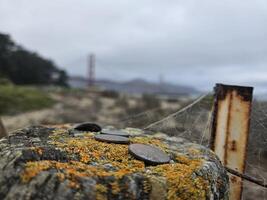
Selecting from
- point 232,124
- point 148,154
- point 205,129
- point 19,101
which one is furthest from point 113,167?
point 19,101

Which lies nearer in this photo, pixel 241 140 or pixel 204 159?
pixel 204 159

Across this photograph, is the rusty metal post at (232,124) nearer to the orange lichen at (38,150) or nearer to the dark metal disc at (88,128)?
the dark metal disc at (88,128)

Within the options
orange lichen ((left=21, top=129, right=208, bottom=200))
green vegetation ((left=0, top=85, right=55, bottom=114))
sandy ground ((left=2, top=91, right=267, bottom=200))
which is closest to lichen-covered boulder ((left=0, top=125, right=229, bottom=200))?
orange lichen ((left=21, top=129, right=208, bottom=200))

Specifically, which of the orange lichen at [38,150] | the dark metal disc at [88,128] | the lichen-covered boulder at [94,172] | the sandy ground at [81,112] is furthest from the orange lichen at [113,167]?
the sandy ground at [81,112]

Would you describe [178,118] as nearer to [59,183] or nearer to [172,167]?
[172,167]

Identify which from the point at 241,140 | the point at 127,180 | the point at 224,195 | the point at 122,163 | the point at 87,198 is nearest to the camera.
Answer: the point at 87,198

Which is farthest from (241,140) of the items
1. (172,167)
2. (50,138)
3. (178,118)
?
(50,138)

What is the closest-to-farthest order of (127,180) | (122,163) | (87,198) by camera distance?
(87,198), (127,180), (122,163)
